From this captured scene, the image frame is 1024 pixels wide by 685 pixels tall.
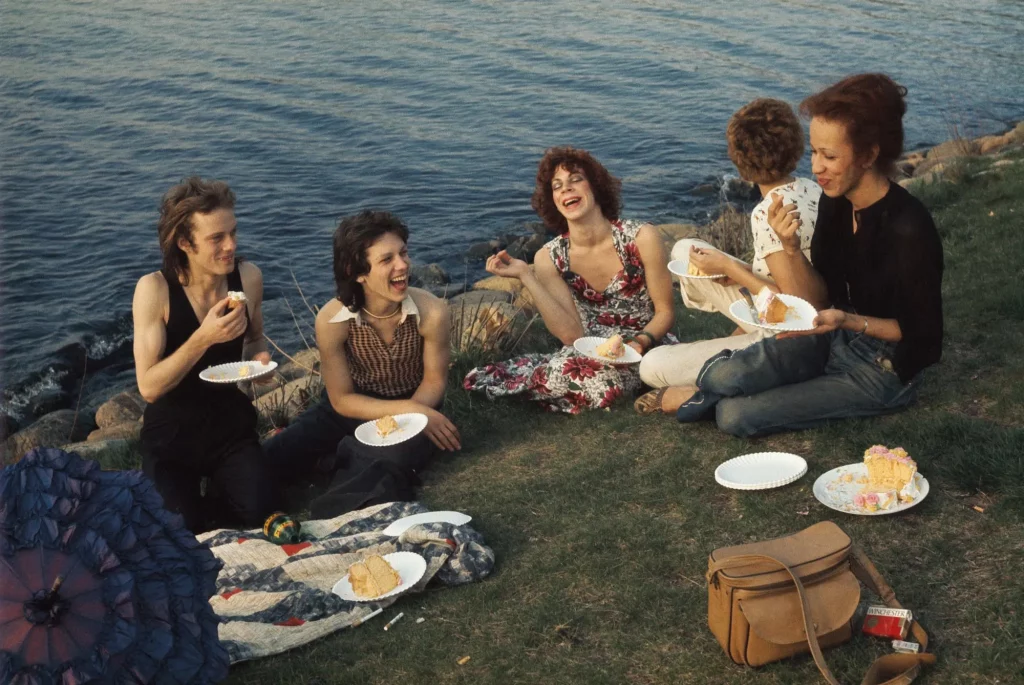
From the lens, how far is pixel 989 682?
3.77 meters

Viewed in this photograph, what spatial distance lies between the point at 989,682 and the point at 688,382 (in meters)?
2.99

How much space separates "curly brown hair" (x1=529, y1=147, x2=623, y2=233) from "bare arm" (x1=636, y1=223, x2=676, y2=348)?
0.28 m

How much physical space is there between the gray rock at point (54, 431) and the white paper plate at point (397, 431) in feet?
17.2

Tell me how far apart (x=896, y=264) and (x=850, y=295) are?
47cm

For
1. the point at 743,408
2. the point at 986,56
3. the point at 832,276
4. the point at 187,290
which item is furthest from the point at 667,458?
the point at 986,56

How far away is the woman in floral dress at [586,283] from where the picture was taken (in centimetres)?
666

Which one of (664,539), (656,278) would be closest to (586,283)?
(656,278)

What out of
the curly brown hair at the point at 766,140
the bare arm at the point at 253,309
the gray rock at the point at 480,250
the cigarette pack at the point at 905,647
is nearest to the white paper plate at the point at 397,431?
the bare arm at the point at 253,309

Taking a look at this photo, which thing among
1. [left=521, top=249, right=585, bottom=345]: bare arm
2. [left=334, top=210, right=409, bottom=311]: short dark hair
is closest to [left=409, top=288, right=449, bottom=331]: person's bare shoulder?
[left=334, top=210, right=409, bottom=311]: short dark hair

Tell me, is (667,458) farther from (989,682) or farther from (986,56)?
(986,56)

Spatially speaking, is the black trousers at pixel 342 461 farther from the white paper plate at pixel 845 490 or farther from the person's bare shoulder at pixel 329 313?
the white paper plate at pixel 845 490

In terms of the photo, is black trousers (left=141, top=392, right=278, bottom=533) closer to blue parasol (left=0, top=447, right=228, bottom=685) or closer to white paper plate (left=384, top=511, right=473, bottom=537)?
white paper plate (left=384, top=511, right=473, bottom=537)

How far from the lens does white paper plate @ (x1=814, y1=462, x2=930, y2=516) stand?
4.84 meters

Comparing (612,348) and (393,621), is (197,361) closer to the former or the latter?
(393,621)
